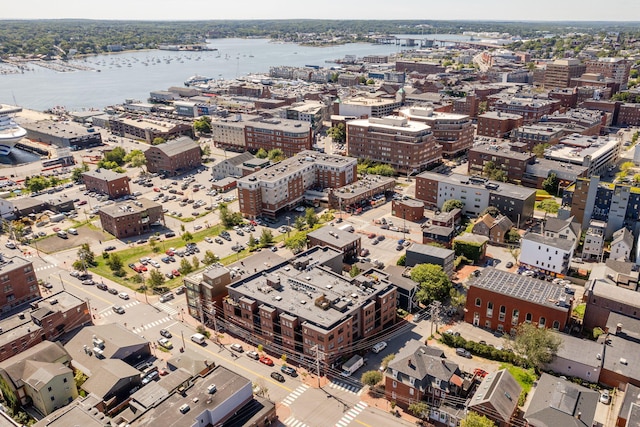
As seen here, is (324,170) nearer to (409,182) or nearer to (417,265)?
(409,182)

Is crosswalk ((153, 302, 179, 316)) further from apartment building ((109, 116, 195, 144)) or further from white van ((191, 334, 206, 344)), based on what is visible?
apartment building ((109, 116, 195, 144))

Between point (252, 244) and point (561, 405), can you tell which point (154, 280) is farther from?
point (561, 405)

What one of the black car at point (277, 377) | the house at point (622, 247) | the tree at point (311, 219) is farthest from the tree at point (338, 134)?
the black car at point (277, 377)

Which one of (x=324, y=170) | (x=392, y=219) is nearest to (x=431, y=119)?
(x=324, y=170)

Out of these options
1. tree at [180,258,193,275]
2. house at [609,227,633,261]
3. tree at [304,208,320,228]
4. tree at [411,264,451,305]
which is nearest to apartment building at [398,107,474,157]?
tree at [304,208,320,228]

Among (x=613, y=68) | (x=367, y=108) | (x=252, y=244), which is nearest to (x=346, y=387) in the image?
(x=252, y=244)

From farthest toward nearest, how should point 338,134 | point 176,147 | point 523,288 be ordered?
1. point 338,134
2. point 176,147
3. point 523,288
